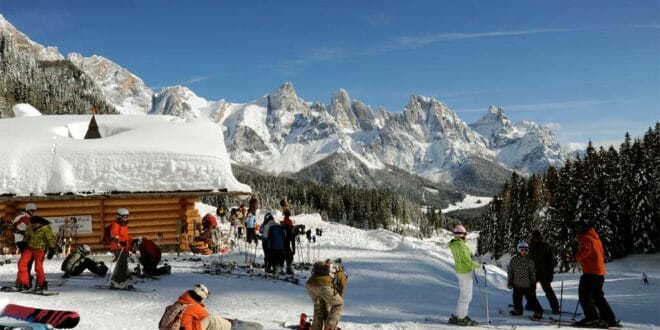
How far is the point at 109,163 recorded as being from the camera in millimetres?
20891

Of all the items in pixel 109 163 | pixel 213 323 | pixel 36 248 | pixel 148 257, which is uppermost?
pixel 109 163

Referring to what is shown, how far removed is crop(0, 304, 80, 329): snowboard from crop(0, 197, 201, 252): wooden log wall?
12.2 metres

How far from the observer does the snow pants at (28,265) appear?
11.5m

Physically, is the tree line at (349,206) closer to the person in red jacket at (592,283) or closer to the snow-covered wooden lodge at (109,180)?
the snow-covered wooden lodge at (109,180)

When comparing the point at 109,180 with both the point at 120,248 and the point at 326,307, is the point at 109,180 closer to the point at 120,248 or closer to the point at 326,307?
the point at 120,248

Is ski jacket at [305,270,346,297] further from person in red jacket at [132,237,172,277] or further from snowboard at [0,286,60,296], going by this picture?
person in red jacket at [132,237,172,277]

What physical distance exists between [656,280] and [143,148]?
26.1 metres

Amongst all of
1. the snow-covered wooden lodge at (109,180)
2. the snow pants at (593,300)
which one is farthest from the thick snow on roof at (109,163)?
the snow pants at (593,300)

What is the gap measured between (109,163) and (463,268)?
1616cm

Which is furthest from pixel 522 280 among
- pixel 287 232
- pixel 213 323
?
pixel 213 323

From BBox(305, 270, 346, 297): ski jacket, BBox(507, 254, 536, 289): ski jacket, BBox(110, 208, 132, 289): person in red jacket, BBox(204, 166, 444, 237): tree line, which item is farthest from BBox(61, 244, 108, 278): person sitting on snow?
BBox(204, 166, 444, 237): tree line

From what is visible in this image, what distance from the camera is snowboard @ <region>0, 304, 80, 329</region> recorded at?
7.92 m

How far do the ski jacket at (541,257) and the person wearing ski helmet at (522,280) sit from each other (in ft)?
2.48

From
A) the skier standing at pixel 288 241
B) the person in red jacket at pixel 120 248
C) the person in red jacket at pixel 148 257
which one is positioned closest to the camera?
the person in red jacket at pixel 120 248
